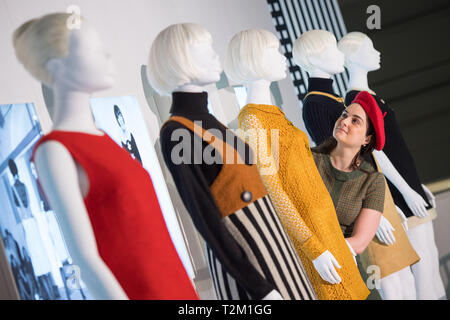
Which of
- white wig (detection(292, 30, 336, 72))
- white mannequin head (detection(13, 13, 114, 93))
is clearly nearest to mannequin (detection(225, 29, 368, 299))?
white wig (detection(292, 30, 336, 72))

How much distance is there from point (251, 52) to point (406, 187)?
1.27m

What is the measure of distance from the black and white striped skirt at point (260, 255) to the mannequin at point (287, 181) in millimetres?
208

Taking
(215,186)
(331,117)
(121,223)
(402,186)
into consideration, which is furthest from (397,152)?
(121,223)

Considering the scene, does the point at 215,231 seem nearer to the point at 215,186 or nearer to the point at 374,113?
the point at 215,186

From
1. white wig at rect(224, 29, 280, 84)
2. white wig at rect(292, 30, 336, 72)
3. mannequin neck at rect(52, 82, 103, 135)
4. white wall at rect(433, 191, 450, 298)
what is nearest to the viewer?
mannequin neck at rect(52, 82, 103, 135)

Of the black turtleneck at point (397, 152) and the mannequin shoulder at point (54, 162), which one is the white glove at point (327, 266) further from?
the black turtleneck at point (397, 152)

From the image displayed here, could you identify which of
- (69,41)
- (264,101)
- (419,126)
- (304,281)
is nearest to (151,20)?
(264,101)

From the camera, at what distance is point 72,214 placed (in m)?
1.26

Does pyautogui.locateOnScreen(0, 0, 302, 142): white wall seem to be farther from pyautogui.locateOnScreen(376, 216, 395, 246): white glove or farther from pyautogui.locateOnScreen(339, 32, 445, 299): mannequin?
pyautogui.locateOnScreen(376, 216, 395, 246): white glove

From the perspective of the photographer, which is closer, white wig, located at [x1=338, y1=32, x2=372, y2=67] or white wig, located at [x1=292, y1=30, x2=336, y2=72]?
white wig, located at [x1=292, y1=30, x2=336, y2=72]

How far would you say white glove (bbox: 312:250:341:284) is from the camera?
187 cm

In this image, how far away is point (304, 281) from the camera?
1.74 m

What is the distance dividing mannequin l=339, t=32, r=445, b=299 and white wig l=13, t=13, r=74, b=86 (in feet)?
6.06
